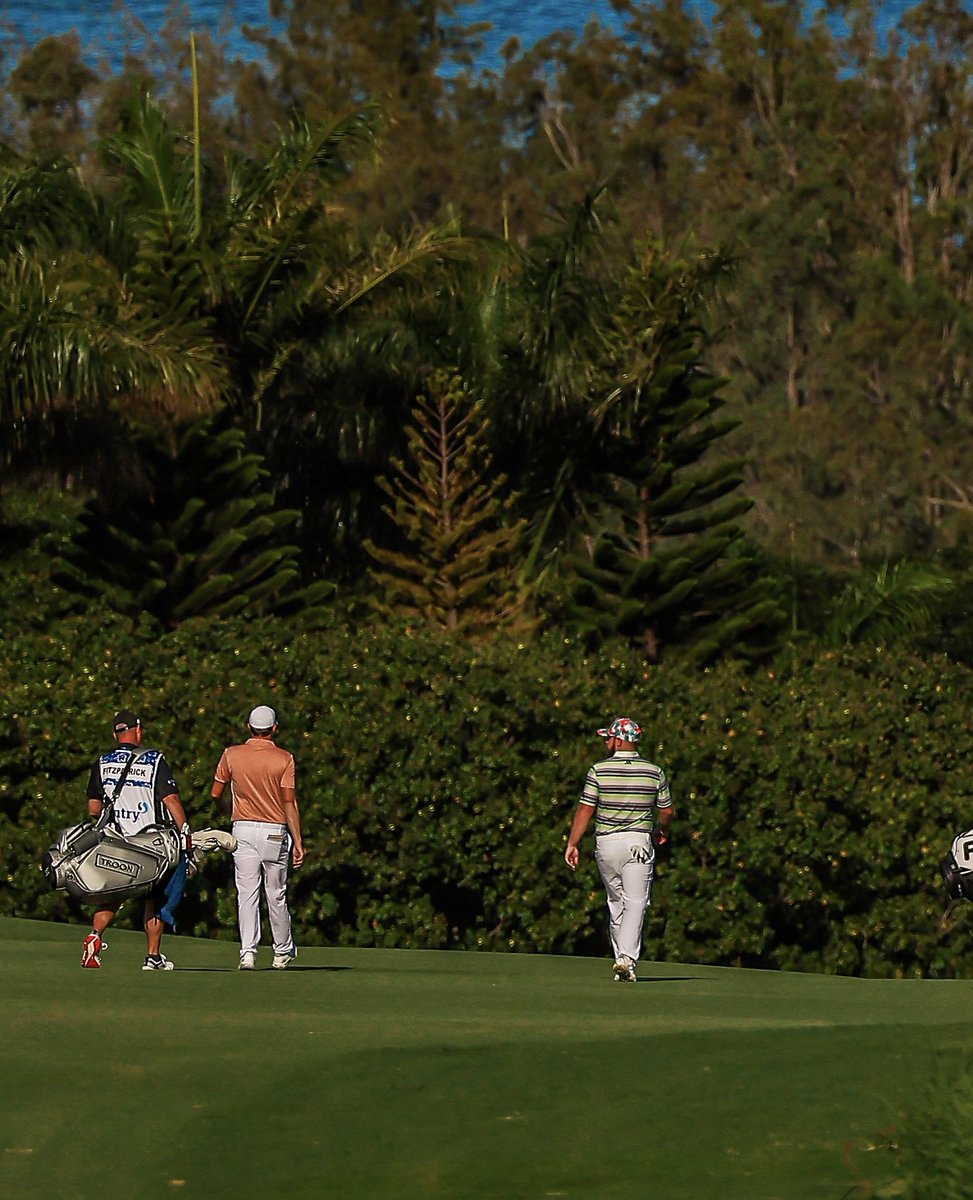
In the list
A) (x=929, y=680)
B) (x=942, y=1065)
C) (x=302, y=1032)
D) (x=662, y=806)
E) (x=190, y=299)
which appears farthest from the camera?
(x=190, y=299)

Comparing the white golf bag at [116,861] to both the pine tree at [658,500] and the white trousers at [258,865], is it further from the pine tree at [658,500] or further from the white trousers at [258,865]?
the pine tree at [658,500]

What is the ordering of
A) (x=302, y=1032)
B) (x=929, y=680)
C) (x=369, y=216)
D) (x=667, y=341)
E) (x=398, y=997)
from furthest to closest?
(x=369, y=216), (x=667, y=341), (x=929, y=680), (x=398, y=997), (x=302, y=1032)

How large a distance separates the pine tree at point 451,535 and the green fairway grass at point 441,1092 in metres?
12.6

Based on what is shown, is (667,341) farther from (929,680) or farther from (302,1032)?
(302,1032)

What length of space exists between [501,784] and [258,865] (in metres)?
6.50

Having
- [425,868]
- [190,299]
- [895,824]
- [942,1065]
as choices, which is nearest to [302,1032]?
[942,1065]

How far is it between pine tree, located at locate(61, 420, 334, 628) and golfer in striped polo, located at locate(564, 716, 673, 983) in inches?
421

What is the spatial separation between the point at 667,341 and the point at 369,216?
81.3 feet

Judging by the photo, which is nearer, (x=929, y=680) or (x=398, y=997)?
(x=398, y=997)

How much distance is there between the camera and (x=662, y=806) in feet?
41.2

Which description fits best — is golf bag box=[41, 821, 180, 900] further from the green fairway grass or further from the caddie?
the green fairway grass

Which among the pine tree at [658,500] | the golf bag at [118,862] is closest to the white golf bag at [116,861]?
the golf bag at [118,862]

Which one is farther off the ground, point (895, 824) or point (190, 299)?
point (190, 299)

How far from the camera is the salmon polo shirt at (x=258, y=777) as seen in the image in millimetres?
12391
